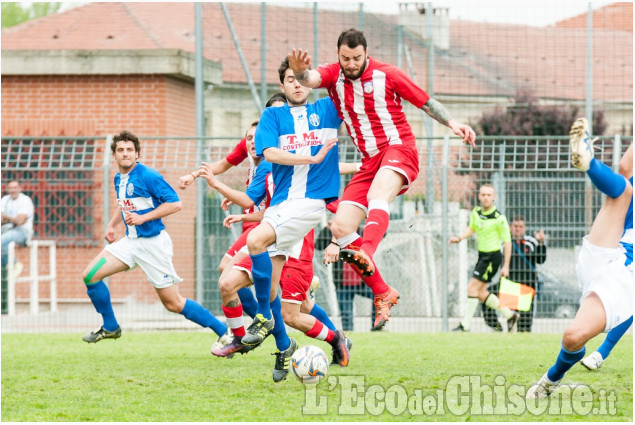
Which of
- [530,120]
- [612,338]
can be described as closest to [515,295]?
[612,338]

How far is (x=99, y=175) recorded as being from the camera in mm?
15008

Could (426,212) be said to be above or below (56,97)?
below

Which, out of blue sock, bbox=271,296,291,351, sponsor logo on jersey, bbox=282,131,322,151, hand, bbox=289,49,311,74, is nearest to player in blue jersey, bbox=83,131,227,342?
blue sock, bbox=271,296,291,351

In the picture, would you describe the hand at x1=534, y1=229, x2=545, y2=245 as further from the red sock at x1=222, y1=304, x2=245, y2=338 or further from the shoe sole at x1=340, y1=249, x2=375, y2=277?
the shoe sole at x1=340, y1=249, x2=375, y2=277

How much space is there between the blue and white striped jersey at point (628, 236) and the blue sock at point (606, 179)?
0.65ft

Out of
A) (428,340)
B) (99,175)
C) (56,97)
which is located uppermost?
(56,97)

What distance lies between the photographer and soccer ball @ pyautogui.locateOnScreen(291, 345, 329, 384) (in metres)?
7.43

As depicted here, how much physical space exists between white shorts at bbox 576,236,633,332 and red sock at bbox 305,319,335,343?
108 inches

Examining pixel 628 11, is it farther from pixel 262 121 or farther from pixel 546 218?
pixel 262 121

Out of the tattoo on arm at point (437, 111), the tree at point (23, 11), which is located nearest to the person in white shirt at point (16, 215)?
the tattoo on arm at point (437, 111)

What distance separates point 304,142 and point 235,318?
214cm

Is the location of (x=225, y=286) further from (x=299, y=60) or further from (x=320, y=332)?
(x=299, y=60)

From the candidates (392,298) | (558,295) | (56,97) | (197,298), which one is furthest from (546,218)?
(56,97)

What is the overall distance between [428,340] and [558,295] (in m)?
2.86
